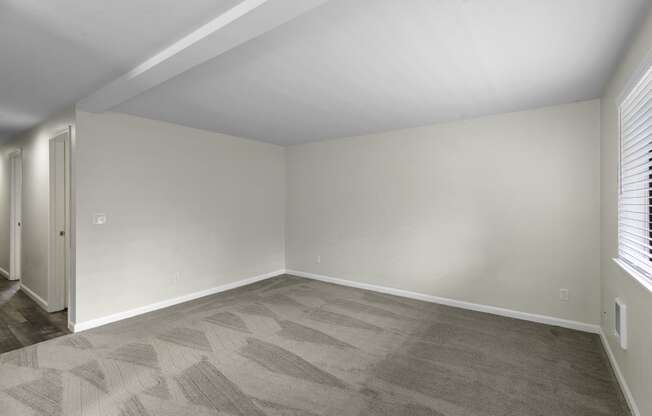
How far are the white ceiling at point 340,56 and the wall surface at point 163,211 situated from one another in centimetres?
50

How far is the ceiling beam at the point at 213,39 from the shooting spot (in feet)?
5.05

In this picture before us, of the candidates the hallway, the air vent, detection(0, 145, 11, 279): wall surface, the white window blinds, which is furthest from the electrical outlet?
detection(0, 145, 11, 279): wall surface

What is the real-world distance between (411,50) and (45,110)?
416cm

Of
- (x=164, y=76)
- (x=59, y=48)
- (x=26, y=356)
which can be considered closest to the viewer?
(x=59, y=48)

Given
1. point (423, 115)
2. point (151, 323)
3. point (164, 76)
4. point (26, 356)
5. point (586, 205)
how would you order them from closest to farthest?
point (164, 76), point (26, 356), point (586, 205), point (151, 323), point (423, 115)

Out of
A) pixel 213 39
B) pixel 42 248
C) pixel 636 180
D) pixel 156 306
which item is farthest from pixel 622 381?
pixel 42 248

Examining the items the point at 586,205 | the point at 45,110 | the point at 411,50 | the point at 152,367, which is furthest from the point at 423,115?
the point at 45,110

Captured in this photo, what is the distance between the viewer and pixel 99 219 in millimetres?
3510

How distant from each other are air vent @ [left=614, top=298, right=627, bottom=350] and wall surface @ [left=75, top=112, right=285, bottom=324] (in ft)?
15.0

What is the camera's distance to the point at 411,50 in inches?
86.4

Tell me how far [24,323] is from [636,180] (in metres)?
5.96

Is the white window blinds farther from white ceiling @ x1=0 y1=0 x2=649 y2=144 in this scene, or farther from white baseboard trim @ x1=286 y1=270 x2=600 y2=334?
white baseboard trim @ x1=286 y1=270 x2=600 y2=334

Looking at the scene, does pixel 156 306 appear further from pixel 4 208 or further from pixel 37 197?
pixel 4 208

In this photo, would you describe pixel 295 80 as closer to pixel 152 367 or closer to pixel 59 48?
pixel 59 48
